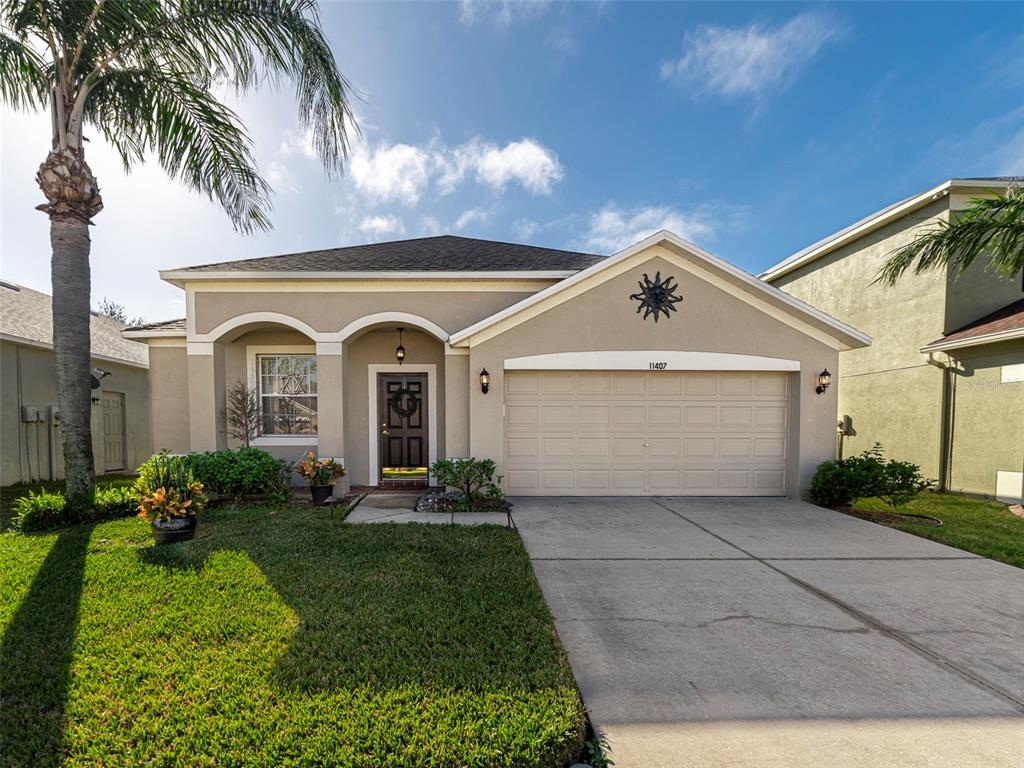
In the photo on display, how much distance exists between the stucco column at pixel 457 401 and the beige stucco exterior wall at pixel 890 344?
32.1 ft

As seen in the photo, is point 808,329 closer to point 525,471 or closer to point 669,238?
point 669,238

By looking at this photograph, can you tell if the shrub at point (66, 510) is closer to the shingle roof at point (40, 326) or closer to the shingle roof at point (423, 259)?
the shingle roof at point (423, 259)

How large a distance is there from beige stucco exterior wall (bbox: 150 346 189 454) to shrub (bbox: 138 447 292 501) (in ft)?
6.63

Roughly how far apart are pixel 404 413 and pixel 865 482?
28.4ft

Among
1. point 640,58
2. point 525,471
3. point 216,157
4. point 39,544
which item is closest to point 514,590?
point 525,471

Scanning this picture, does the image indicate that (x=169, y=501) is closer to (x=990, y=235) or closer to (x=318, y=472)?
(x=318, y=472)

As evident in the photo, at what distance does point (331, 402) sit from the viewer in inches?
310

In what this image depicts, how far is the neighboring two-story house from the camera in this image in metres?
8.18

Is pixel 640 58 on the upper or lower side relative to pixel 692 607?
upper

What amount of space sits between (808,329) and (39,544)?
1209 centimetres

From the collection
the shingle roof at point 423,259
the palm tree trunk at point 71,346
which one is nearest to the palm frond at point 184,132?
the shingle roof at point 423,259

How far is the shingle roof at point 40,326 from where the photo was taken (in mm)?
9695

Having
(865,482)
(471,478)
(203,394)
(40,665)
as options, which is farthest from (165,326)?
(865,482)

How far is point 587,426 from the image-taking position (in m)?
7.83
